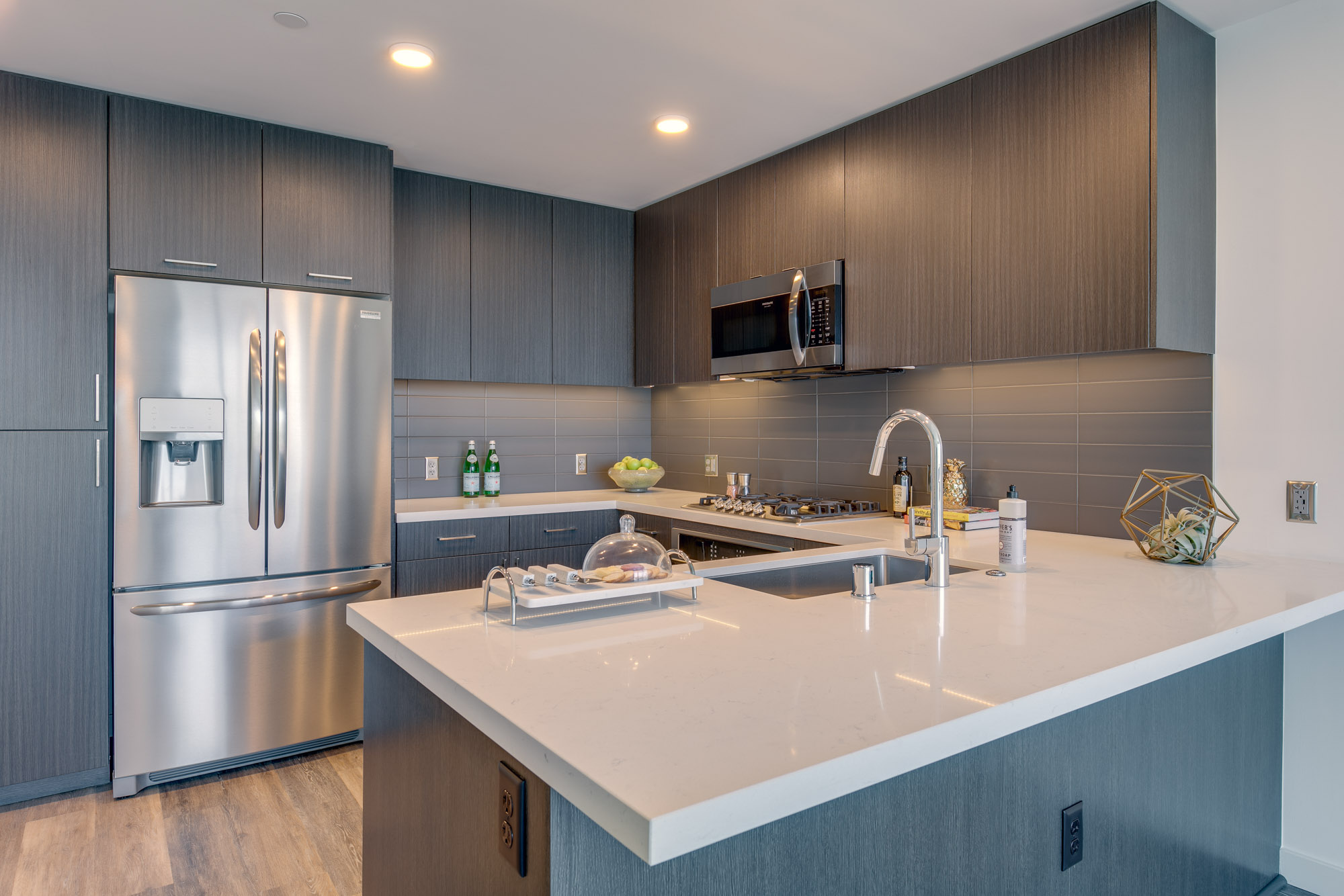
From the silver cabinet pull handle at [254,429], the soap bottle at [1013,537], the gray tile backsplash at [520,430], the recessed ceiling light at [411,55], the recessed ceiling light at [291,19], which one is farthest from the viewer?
the gray tile backsplash at [520,430]

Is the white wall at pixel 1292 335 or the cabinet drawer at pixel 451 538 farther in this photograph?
the cabinet drawer at pixel 451 538

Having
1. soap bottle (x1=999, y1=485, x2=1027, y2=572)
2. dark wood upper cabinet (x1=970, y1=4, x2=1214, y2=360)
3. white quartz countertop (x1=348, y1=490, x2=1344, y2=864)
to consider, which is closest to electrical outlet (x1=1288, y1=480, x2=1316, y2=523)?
white quartz countertop (x1=348, y1=490, x2=1344, y2=864)

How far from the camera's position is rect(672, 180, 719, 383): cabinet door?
11.3 ft

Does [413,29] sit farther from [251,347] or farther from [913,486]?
[913,486]

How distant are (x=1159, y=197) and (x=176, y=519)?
2.99m

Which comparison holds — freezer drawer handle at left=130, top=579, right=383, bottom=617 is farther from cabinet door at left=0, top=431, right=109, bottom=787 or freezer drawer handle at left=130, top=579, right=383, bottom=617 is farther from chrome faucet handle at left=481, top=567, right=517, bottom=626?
chrome faucet handle at left=481, top=567, right=517, bottom=626

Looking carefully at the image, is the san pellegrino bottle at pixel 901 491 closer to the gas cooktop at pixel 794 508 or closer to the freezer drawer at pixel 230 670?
the gas cooktop at pixel 794 508

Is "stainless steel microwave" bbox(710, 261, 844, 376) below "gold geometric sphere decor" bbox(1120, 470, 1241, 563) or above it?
above

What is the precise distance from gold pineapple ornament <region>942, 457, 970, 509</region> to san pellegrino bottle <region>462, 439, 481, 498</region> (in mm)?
2067

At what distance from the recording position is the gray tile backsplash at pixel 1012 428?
7.41ft

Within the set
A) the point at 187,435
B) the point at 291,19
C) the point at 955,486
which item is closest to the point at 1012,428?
the point at 955,486

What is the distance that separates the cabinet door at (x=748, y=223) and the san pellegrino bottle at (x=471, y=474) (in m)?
1.36

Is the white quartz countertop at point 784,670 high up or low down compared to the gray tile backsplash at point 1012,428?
down

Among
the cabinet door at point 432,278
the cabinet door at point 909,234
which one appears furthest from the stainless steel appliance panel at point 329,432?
the cabinet door at point 909,234
